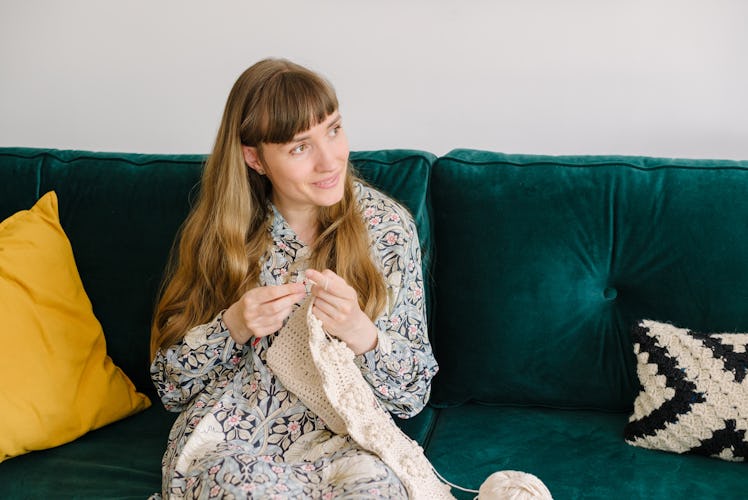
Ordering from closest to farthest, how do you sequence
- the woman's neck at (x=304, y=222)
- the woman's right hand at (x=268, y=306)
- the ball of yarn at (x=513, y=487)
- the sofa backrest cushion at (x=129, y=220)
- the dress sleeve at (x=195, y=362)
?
the ball of yarn at (x=513, y=487) → the woman's right hand at (x=268, y=306) → the dress sleeve at (x=195, y=362) → the woman's neck at (x=304, y=222) → the sofa backrest cushion at (x=129, y=220)

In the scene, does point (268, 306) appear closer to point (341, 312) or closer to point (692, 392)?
point (341, 312)

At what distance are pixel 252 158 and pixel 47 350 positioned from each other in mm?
580

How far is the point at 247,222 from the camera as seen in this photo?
5.56 feet

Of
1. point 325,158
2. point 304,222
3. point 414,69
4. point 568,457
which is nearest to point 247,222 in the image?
point 304,222

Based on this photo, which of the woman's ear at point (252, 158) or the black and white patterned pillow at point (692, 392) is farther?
the woman's ear at point (252, 158)

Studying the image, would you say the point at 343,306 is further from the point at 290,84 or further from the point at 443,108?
the point at 443,108

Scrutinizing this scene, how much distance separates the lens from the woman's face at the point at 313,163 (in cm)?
156

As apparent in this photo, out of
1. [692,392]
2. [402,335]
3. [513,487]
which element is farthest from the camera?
[402,335]

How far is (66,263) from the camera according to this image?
1854 millimetres

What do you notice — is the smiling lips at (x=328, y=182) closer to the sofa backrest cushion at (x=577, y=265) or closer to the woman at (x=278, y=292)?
the woman at (x=278, y=292)

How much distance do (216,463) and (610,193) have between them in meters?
0.92

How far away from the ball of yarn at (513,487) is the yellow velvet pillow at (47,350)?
2.74 feet

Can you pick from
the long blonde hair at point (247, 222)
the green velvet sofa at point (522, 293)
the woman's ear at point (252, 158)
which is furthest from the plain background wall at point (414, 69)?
the woman's ear at point (252, 158)

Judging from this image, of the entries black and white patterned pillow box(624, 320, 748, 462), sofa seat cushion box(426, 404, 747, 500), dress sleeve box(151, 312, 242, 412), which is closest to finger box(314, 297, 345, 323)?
dress sleeve box(151, 312, 242, 412)
